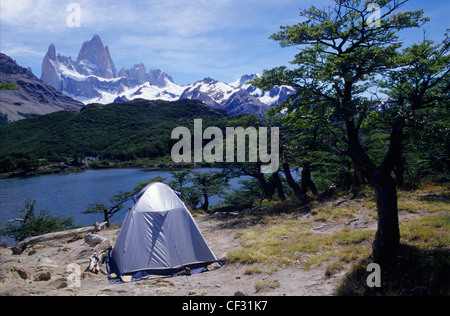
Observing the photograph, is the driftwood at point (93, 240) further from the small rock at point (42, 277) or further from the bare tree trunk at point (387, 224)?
the bare tree trunk at point (387, 224)

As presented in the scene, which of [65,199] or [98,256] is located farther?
[65,199]

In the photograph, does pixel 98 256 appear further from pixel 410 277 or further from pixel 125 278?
pixel 410 277

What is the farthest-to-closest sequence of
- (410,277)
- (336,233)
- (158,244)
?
(336,233), (158,244), (410,277)

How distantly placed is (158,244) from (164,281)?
1770 mm

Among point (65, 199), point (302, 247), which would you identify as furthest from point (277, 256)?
point (65, 199)

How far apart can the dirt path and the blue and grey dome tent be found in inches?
29.2

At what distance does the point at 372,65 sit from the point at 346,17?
1453 millimetres

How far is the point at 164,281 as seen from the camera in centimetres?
813

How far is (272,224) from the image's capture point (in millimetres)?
13734

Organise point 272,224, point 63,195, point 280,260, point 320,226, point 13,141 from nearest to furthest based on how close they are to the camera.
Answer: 1. point 280,260
2. point 320,226
3. point 272,224
4. point 63,195
5. point 13,141

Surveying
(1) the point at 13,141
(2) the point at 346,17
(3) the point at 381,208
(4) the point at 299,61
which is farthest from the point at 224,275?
(1) the point at 13,141

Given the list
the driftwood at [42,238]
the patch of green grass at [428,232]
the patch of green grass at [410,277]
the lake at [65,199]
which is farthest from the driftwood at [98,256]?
the lake at [65,199]
